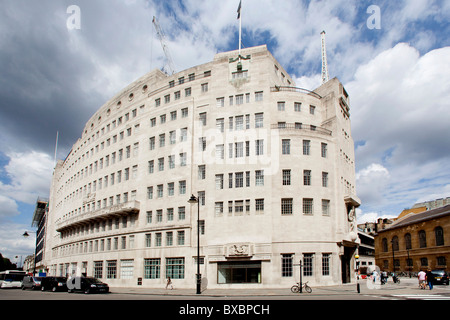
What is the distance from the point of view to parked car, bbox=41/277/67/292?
37188mm

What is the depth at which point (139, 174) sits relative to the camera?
167ft

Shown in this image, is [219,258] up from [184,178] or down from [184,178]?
down

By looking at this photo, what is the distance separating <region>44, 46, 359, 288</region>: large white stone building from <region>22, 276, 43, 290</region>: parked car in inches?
442

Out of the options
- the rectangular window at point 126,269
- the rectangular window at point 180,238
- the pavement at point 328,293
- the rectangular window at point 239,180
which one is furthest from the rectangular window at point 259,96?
the rectangular window at point 126,269

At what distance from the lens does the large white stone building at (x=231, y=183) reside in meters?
38.5

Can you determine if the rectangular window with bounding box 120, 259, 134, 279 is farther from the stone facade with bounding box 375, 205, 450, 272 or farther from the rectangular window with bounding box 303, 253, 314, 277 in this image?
the stone facade with bounding box 375, 205, 450, 272

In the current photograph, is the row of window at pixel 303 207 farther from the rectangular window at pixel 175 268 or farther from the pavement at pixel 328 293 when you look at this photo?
the rectangular window at pixel 175 268

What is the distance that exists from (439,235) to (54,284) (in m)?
71.0

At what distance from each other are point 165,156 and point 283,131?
16951 millimetres

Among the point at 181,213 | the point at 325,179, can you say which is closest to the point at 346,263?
the point at 325,179

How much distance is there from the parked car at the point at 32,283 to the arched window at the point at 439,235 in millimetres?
71807
